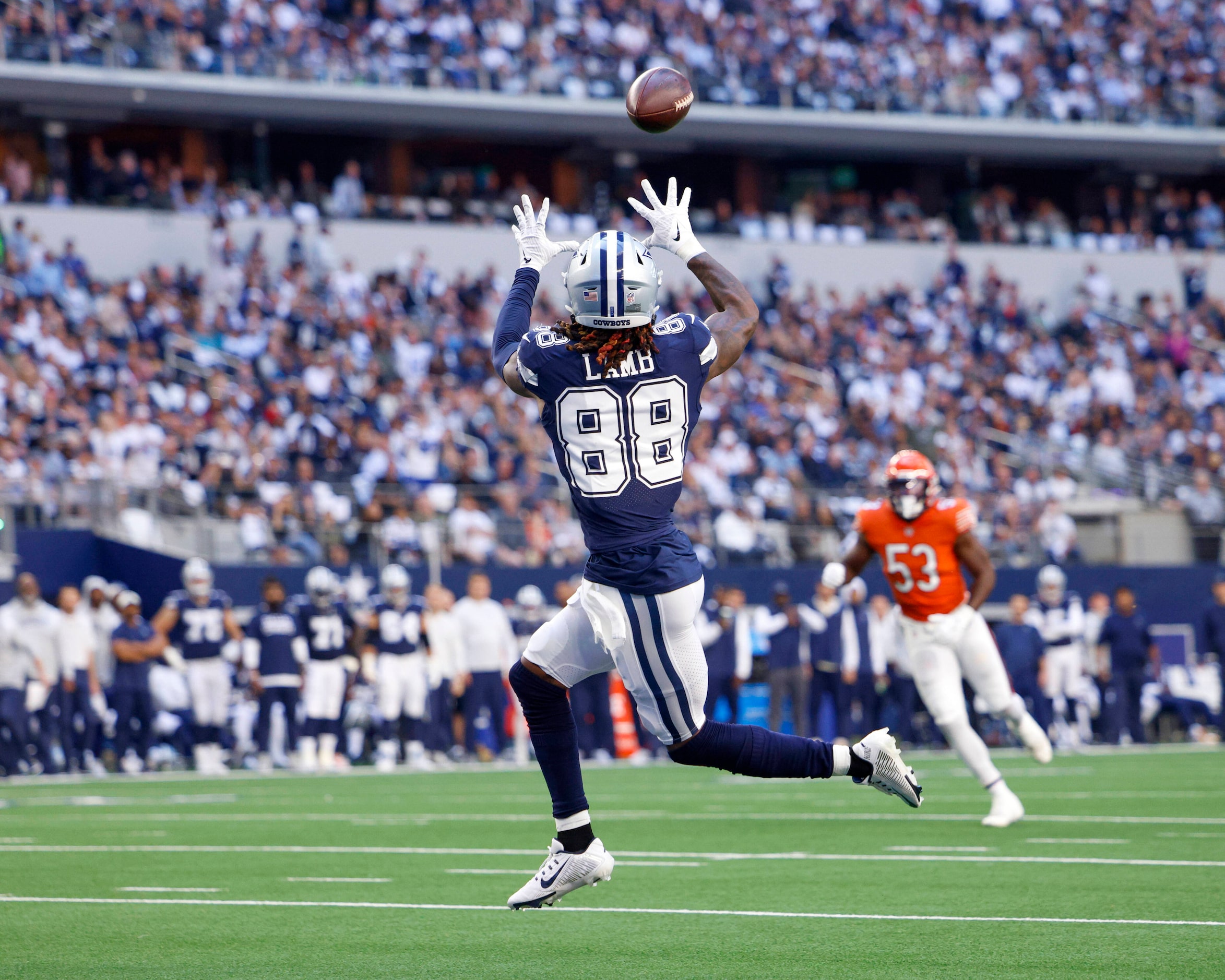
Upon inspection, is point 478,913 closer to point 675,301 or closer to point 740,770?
point 740,770

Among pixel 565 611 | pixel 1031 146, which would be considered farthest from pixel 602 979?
pixel 1031 146

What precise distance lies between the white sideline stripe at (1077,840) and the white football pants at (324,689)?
8612mm

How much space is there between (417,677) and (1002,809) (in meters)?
8.46

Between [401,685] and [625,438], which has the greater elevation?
[625,438]

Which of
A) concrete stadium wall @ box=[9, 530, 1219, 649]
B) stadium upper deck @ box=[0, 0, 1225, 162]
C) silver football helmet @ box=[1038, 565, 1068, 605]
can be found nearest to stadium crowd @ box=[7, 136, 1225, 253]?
stadium upper deck @ box=[0, 0, 1225, 162]

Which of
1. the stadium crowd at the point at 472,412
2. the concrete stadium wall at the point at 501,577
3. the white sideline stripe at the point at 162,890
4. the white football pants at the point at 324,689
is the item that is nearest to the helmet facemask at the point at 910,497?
the white sideline stripe at the point at 162,890

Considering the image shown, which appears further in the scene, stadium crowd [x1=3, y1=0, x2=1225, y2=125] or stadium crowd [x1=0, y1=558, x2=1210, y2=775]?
stadium crowd [x1=3, y1=0, x2=1225, y2=125]

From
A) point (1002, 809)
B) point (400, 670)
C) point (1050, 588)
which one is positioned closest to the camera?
point (1002, 809)

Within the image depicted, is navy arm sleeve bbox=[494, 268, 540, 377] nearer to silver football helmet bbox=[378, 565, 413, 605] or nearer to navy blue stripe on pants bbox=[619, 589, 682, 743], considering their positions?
navy blue stripe on pants bbox=[619, 589, 682, 743]

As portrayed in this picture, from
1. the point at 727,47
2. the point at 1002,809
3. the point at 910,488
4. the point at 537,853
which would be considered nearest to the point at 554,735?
the point at 537,853

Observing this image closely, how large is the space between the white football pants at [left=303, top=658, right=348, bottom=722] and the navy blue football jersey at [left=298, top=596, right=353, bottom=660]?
74 mm

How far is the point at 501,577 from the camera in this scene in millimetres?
19781

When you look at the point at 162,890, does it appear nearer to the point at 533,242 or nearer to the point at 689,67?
the point at 533,242

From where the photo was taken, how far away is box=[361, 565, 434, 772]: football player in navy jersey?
16531 mm
